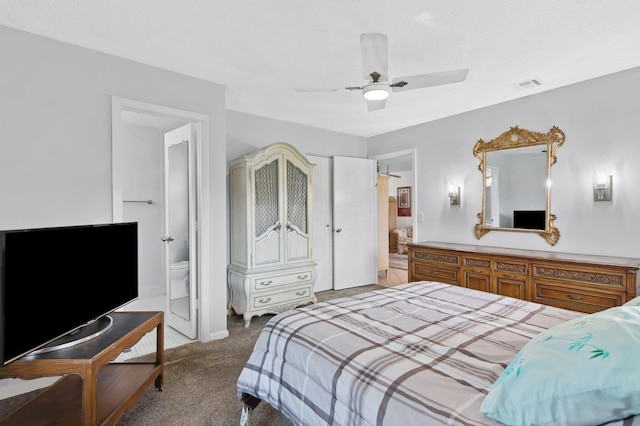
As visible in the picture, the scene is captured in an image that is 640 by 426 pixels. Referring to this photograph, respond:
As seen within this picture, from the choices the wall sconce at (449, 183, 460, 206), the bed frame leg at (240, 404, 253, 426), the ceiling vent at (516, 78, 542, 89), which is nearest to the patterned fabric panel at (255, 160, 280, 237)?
the bed frame leg at (240, 404, 253, 426)

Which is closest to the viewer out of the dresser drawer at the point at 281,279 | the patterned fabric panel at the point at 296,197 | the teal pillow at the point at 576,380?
the teal pillow at the point at 576,380

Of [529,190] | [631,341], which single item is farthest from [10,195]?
[529,190]

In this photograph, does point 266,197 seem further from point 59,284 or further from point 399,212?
point 399,212

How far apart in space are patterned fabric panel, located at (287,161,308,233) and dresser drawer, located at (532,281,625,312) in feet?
8.01

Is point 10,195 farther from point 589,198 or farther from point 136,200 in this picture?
point 589,198

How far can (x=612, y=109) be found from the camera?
286cm

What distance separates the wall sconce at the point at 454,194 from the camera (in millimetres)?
4055

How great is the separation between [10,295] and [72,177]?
1.20 meters

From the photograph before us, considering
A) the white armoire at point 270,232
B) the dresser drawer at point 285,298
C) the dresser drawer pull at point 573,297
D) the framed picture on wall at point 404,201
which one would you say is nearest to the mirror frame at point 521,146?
the dresser drawer pull at point 573,297

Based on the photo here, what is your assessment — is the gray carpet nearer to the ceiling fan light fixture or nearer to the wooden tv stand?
the wooden tv stand

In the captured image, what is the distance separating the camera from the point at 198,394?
218 centimetres

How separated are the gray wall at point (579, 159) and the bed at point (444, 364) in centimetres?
165

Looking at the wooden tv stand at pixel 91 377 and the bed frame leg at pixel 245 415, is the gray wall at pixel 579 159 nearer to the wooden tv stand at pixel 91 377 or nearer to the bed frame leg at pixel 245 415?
the bed frame leg at pixel 245 415

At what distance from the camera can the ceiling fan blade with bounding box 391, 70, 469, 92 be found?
208cm
